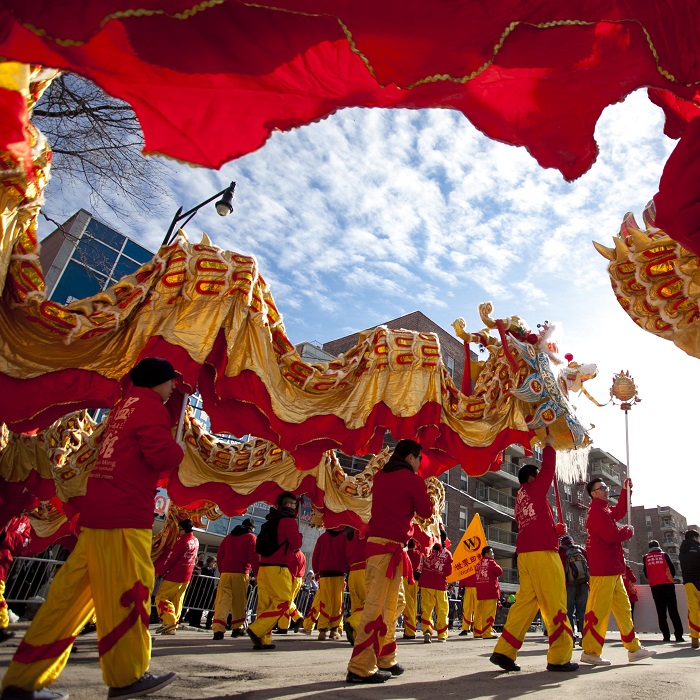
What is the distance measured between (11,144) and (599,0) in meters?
2.54

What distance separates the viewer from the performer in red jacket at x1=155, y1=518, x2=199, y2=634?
8836mm

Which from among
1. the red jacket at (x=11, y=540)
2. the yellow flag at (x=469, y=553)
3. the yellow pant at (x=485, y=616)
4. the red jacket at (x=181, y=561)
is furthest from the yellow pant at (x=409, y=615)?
the red jacket at (x=11, y=540)

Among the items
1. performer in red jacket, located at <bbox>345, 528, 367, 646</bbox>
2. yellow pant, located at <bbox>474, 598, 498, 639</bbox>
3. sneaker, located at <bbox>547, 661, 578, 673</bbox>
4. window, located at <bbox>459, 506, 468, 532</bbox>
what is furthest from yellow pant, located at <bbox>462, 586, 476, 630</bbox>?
window, located at <bbox>459, 506, 468, 532</bbox>

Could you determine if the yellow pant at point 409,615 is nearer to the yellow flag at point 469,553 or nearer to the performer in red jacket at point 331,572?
the performer in red jacket at point 331,572

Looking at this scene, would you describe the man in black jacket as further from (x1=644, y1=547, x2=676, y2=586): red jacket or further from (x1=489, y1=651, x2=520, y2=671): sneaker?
(x1=489, y1=651, x2=520, y2=671): sneaker

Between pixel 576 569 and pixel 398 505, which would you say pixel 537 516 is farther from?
pixel 576 569

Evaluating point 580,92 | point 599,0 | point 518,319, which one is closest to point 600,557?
point 518,319

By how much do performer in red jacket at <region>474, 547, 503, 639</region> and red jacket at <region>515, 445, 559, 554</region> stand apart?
665cm

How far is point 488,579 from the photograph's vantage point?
11484mm

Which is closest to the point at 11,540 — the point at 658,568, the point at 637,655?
the point at 637,655

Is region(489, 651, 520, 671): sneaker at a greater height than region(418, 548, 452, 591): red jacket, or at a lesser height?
lesser

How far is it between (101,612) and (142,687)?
43cm

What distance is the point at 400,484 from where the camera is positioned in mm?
4484

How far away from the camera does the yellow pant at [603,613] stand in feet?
18.4
